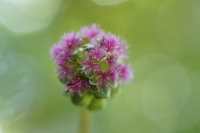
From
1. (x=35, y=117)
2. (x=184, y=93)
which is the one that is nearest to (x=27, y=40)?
(x=35, y=117)

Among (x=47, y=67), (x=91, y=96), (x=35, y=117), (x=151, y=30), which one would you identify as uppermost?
(x=151, y=30)

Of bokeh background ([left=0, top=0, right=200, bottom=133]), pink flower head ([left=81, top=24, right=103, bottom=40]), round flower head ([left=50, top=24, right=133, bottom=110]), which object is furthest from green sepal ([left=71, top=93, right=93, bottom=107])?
bokeh background ([left=0, top=0, right=200, bottom=133])

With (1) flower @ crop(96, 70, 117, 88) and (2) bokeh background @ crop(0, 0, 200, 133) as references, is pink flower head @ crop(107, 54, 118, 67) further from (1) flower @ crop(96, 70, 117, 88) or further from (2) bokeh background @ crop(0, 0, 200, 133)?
(2) bokeh background @ crop(0, 0, 200, 133)

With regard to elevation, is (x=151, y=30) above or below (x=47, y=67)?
above

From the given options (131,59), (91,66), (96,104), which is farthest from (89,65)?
(131,59)

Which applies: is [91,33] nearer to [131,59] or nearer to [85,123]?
[85,123]

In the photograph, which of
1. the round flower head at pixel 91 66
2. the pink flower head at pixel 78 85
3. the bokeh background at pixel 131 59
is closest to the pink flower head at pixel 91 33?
the round flower head at pixel 91 66

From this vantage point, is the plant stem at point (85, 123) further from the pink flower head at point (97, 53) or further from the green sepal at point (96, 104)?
the pink flower head at point (97, 53)

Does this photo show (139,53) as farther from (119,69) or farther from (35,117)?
(119,69)
